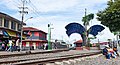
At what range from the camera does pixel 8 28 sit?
182ft

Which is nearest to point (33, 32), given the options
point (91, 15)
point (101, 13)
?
point (91, 15)

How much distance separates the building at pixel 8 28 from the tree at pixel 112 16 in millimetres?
23880

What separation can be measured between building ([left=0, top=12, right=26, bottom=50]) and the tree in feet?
78.3

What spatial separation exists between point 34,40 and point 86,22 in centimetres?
2904

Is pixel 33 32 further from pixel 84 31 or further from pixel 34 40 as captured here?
pixel 84 31

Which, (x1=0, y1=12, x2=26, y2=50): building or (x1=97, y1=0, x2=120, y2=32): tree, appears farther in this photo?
(x1=0, y1=12, x2=26, y2=50): building

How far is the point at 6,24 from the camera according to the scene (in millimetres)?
55094

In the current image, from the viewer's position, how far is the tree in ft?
86.6

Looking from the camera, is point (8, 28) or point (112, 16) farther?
point (8, 28)

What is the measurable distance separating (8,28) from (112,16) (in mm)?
32974

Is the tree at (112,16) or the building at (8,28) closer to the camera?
the tree at (112,16)

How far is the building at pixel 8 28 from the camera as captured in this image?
167ft

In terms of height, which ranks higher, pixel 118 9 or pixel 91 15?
pixel 91 15

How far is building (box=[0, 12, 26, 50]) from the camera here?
51.0 metres
